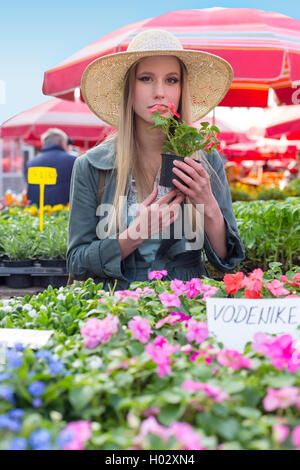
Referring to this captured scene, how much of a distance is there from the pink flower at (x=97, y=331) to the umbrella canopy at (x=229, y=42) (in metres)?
2.50

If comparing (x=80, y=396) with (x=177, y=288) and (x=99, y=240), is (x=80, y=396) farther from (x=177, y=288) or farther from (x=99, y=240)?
(x=99, y=240)

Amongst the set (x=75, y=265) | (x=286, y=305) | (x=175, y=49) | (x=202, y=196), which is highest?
(x=175, y=49)

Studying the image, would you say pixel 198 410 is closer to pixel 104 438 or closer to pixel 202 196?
pixel 104 438

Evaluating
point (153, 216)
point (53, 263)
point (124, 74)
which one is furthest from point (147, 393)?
point (53, 263)

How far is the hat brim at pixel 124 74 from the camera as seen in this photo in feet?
6.03

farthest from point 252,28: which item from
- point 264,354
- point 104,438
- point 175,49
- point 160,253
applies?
point 104,438

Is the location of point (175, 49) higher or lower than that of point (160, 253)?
higher

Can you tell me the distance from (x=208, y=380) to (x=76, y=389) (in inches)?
8.1

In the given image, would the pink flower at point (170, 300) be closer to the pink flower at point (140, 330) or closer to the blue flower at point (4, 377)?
the pink flower at point (140, 330)

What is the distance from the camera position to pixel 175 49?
1.75 meters

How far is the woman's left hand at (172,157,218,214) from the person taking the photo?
1487mm

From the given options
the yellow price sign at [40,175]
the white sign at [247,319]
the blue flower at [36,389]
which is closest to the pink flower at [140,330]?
the white sign at [247,319]
